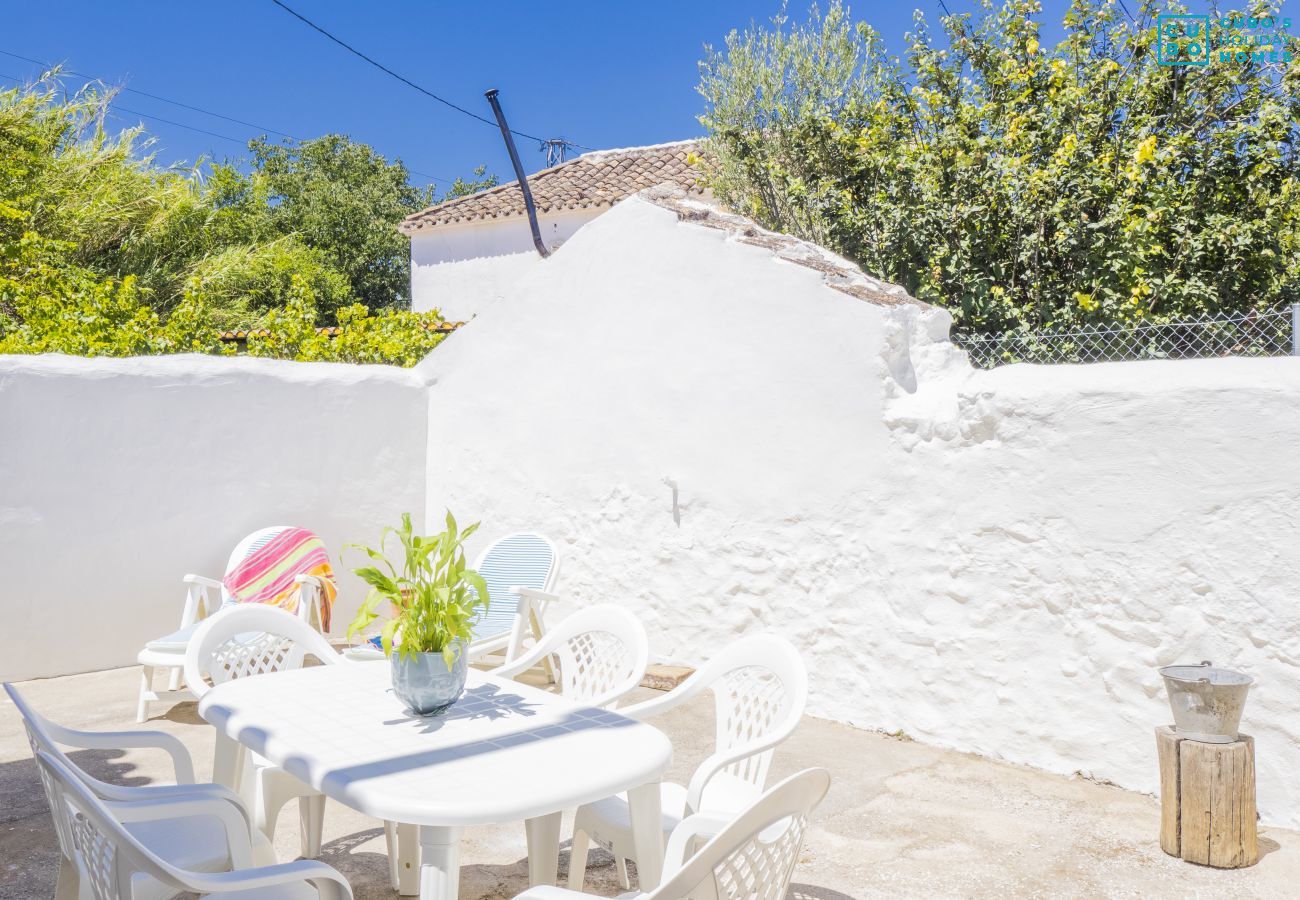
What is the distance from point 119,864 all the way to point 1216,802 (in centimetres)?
318

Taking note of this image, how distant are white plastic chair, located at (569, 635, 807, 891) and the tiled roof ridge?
7.93 ft

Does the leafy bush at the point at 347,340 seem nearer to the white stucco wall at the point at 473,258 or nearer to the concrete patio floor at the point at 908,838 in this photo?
the concrete patio floor at the point at 908,838

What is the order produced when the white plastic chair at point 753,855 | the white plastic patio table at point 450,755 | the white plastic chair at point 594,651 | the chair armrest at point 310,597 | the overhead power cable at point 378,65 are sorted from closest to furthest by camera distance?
the white plastic chair at point 753,855 → the white plastic patio table at point 450,755 → the white plastic chair at point 594,651 → the chair armrest at point 310,597 → the overhead power cable at point 378,65

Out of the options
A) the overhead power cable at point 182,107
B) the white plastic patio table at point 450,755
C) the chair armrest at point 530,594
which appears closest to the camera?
the white plastic patio table at point 450,755

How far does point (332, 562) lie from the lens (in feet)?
22.9

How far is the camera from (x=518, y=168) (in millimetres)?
15523

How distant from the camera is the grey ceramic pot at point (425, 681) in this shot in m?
2.75

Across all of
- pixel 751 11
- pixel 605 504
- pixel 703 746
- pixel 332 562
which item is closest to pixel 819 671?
pixel 703 746

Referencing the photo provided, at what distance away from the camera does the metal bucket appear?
11.0 ft

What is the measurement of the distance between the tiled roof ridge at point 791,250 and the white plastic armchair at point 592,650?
2232 mm

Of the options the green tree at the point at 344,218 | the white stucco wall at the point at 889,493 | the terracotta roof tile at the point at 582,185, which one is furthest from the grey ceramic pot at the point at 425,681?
the green tree at the point at 344,218

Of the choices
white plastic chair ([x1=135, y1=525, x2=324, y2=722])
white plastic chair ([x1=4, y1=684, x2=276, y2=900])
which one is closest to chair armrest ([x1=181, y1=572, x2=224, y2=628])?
white plastic chair ([x1=135, y1=525, x2=324, y2=722])

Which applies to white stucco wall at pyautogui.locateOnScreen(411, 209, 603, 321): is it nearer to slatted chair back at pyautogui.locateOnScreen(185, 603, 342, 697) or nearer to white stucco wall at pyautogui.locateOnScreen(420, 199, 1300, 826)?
white stucco wall at pyautogui.locateOnScreen(420, 199, 1300, 826)

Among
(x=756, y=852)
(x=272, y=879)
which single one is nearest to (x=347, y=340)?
(x=272, y=879)
